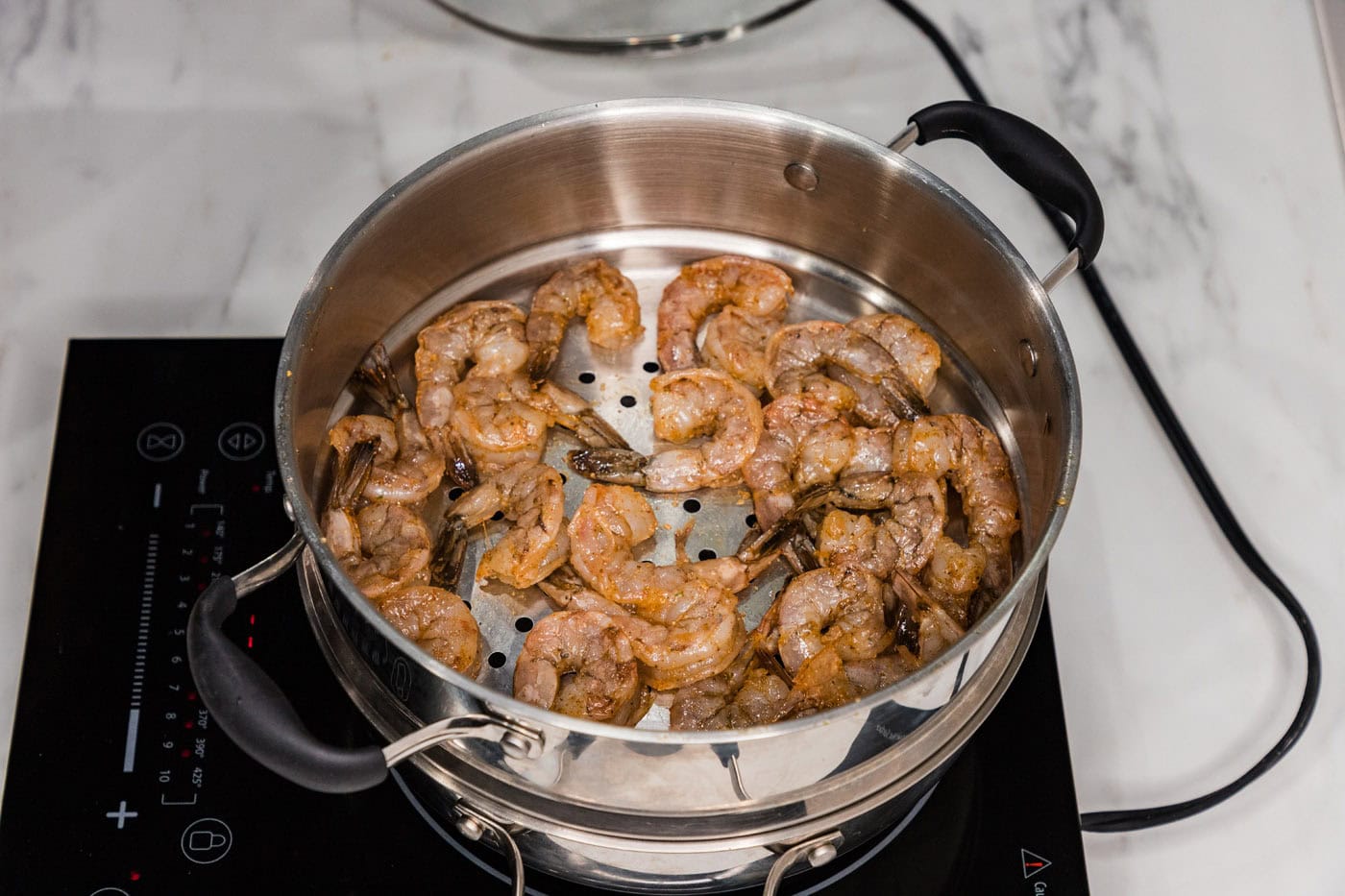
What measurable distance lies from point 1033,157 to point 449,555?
23.5 inches

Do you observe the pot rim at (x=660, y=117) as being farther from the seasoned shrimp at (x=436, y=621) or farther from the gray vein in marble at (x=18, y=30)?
the gray vein in marble at (x=18, y=30)

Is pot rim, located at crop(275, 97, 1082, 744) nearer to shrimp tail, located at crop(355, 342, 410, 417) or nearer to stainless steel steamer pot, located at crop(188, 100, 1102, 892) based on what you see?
stainless steel steamer pot, located at crop(188, 100, 1102, 892)

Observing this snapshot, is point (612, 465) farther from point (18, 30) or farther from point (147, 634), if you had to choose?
point (18, 30)

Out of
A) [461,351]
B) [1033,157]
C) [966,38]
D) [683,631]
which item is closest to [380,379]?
[461,351]

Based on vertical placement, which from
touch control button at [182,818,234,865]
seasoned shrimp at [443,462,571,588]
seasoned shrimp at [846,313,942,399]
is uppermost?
seasoned shrimp at [846,313,942,399]

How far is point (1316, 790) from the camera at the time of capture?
1.20 m

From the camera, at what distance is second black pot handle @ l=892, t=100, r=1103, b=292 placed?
1.07 m

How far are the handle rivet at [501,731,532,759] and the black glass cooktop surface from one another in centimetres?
30

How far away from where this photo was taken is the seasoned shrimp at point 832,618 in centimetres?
104

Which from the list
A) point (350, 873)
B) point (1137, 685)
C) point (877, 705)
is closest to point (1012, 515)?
point (1137, 685)

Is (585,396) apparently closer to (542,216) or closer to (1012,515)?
(542,216)

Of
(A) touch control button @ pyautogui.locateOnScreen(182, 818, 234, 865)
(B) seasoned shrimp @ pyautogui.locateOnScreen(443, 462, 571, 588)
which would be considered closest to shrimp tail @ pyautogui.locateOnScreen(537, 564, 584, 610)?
(B) seasoned shrimp @ pyautogui.locateOnScreen(443, 462, 571, 588)

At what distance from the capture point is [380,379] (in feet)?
3.94

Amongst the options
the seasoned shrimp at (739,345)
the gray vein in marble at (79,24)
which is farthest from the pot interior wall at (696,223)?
the gray vein in marble at (79,24)
